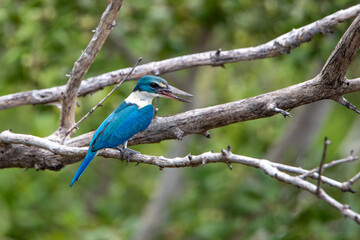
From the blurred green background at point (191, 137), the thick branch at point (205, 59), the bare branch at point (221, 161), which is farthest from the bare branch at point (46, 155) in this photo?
the blurred green background at point (191, 137)

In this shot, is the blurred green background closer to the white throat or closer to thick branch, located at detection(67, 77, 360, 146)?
the white throat

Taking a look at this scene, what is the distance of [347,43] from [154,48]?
510 cm

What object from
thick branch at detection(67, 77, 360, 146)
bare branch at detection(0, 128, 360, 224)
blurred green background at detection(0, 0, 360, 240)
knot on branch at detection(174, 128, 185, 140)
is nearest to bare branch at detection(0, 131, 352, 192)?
bare branch at detection(0, 128, 360, 224)

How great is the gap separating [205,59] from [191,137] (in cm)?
376

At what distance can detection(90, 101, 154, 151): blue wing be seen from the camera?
3.71 meters

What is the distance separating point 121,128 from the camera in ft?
12.7

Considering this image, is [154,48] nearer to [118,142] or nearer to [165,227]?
[165,227]

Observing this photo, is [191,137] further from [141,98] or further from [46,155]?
[46,155]

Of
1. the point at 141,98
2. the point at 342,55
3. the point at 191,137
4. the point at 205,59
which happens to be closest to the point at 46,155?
the point at 141,98

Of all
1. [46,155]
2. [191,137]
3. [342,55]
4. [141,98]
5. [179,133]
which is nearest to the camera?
[342,55]

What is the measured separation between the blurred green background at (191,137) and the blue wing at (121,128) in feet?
6.02

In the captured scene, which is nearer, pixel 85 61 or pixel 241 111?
pixel 241 111

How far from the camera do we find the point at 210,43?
8062 mm

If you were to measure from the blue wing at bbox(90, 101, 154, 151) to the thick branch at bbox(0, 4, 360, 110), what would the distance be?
35cm
